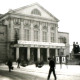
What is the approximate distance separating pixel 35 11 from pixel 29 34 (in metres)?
6.42

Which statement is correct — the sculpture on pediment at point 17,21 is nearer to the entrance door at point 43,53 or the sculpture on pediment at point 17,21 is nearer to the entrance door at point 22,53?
the entrance door at point 22,53

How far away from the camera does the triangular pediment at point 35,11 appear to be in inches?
2050

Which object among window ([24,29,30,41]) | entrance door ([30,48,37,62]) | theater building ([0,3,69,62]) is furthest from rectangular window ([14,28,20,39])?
entrance door ([30,48,37,62])

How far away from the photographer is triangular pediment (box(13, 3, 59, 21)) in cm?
5208

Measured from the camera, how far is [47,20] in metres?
56.7

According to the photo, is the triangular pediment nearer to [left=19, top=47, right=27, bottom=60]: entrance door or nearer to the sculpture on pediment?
the sculpture on pediment

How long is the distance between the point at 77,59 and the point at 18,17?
19.5 meters

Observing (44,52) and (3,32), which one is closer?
(3,32)

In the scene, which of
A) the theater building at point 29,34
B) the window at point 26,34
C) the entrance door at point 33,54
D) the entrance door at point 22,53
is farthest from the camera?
the entrance door at point 33,54

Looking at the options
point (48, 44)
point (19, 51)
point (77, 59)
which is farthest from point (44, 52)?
point (77, 59)

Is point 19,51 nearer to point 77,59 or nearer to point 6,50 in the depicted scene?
point 6,50

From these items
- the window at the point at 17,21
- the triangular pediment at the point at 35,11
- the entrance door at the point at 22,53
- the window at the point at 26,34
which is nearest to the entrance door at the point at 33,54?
the entrance door at the point at 22,53

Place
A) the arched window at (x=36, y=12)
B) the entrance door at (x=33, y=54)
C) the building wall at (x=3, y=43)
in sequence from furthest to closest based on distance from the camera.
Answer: the arched window at (x=36, y=12)
the entrance door at (x=33, y=54)
the building wall at (x=3, y=43)

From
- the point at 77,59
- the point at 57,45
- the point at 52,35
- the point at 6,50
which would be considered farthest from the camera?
the point at 52,35
